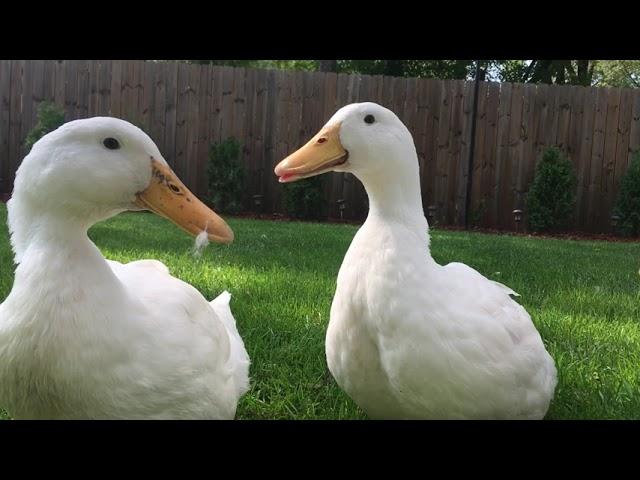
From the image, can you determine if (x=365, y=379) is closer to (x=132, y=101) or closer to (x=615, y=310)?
(x=615, y=310)

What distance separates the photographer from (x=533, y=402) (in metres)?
1.99

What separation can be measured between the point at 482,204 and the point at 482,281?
22.1ft

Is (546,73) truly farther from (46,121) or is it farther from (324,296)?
(324,296)

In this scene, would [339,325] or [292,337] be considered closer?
[339,325]

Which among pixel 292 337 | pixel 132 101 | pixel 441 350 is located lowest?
pixel 292 337

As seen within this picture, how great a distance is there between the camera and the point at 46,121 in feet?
24.0

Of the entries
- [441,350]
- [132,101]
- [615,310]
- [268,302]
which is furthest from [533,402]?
[132,101]

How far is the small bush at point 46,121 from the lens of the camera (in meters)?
7.16

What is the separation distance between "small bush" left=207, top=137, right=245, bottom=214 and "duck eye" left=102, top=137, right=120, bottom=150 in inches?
260

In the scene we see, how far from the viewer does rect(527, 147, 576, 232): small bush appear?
327 inches

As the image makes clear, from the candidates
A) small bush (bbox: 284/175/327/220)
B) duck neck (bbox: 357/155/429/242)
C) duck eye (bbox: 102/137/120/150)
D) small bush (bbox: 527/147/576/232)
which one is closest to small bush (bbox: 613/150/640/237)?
small bush (bbox: 527/147/576/232)

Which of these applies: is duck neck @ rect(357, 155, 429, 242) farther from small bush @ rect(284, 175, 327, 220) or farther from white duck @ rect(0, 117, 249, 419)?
small bush @ rect(284, 175, 327, 220)

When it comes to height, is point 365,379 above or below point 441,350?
below

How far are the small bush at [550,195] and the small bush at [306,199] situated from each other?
2.67 m
